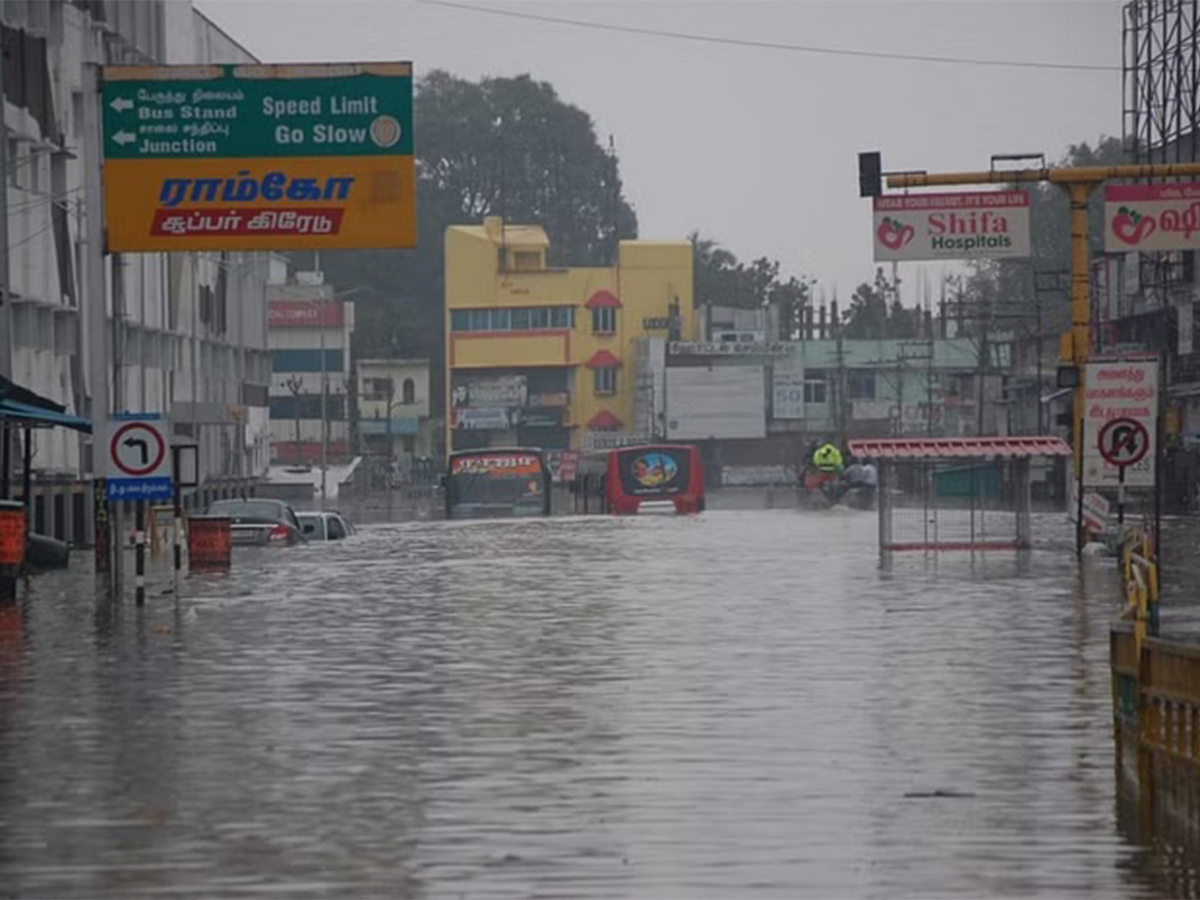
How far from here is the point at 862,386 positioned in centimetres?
15275

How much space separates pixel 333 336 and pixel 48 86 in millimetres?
79485

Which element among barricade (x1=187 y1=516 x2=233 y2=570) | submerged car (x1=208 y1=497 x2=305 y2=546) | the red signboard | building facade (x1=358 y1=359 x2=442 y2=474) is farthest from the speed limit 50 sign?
building facade (x1=358 y1=359 x2=442 y2=474)

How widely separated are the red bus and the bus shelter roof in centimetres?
5038

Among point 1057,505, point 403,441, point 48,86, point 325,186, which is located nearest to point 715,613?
point 325,186

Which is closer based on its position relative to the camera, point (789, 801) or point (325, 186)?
point (789, 801)

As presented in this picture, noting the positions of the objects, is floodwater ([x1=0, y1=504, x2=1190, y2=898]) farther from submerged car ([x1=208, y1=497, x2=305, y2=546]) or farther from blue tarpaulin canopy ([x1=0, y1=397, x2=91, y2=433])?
submerged car ([x1=208, y1=497, x2=305, y2=546])

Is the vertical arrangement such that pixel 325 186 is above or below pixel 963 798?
above

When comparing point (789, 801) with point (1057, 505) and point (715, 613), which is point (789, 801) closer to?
point (715, 613)

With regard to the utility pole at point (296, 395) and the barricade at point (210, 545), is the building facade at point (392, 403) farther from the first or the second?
the barricade at point (210, 545)

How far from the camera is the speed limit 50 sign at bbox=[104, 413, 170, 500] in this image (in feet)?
109

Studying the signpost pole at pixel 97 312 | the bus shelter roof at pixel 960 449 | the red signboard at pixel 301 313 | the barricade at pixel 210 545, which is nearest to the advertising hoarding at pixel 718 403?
the red signboard at pixel 301 313

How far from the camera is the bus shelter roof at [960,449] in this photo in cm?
4397

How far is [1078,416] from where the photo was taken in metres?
46.3

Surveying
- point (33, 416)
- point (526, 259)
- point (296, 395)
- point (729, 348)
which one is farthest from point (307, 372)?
point (33, 416)
